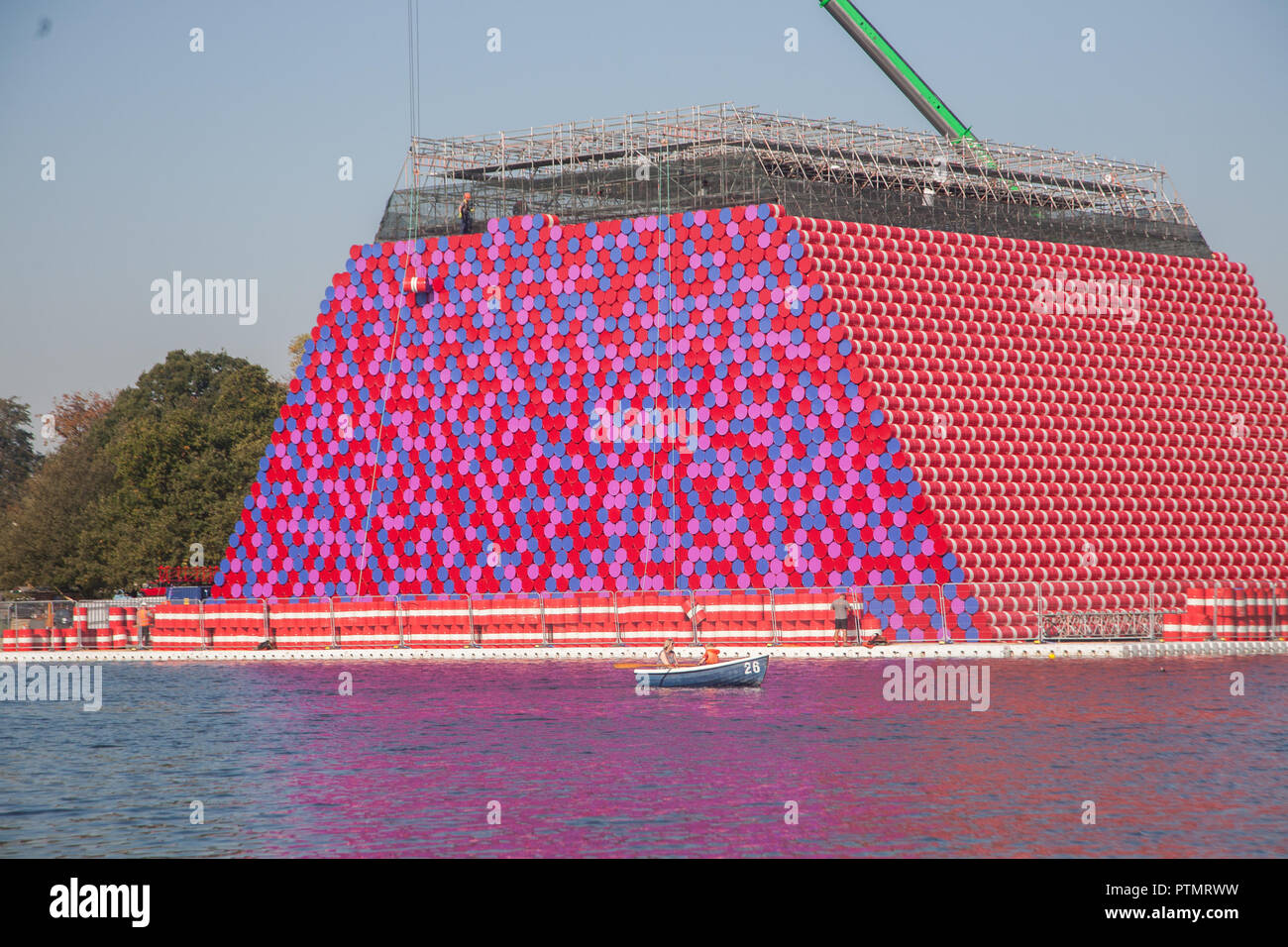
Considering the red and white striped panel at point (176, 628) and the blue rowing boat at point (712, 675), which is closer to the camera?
the blue rowing boat at point (712, 675)

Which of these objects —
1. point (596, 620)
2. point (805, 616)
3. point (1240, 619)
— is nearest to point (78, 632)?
point (596, 620)

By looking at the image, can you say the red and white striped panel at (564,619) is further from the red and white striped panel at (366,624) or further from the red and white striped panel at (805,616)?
the red and white striped panel at (805,616)

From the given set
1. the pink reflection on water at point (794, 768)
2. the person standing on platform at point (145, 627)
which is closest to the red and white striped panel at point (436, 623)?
the pink reflection on water at point (794, 768)

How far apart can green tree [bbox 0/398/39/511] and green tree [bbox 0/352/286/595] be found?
42713 millimetres

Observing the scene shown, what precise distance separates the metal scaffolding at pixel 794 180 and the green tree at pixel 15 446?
86.8 m

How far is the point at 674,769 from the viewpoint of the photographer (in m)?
28.9

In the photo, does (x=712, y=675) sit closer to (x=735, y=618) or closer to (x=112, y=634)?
(x=735, y=618)

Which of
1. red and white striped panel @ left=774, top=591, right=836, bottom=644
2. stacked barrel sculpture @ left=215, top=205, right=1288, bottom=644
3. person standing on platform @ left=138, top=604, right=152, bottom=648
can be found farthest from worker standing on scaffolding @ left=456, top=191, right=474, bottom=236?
red and white striped panel @ left=774, top=591, right=836, bottom=644

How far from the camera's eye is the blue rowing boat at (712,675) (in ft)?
132

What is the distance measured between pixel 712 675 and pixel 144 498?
2118 inches

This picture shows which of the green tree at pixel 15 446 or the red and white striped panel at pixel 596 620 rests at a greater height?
the green tree at pixel 15 446

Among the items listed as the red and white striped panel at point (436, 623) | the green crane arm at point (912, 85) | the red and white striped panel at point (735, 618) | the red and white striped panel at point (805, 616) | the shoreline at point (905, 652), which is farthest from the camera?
the green crane arm at point (912, 85)
